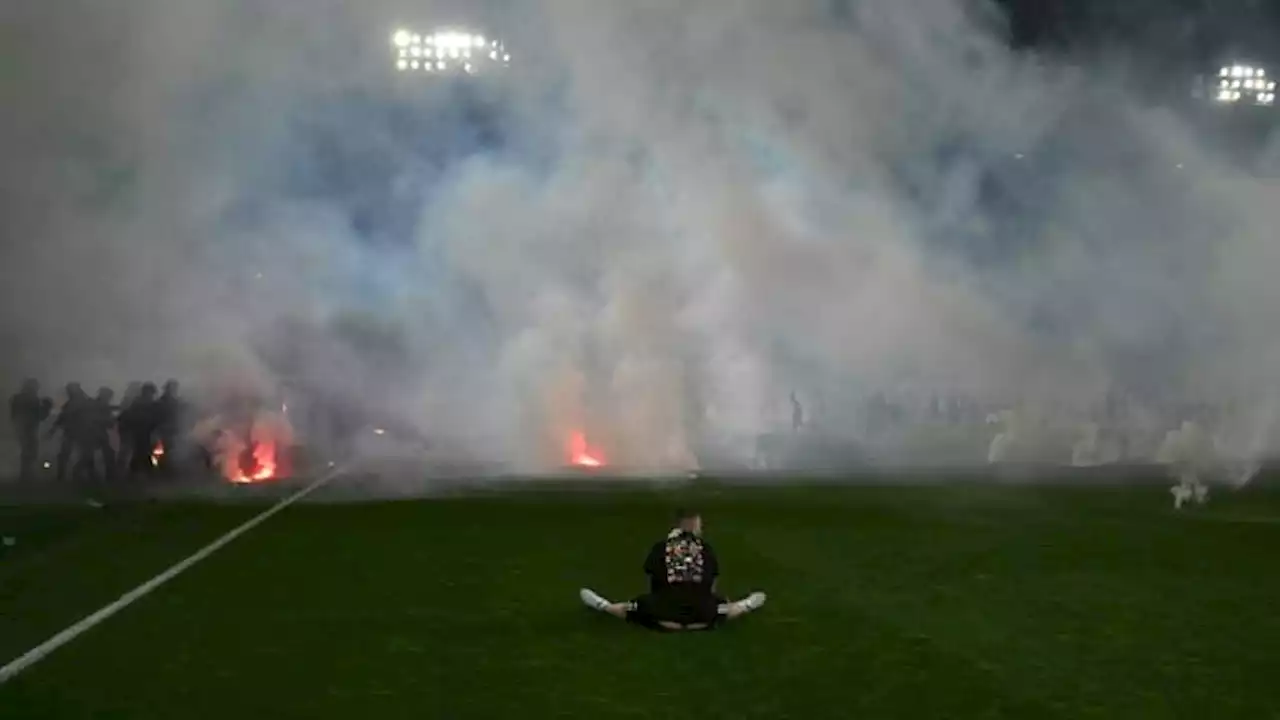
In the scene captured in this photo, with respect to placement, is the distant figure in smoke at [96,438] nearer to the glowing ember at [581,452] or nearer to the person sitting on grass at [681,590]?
the glowing ember at [581,452]

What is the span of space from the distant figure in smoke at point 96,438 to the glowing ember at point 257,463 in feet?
5.93

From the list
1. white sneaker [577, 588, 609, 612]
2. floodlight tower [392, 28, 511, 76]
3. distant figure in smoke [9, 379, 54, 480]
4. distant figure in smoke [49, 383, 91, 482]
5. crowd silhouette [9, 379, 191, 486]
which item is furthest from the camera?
floodlight tower [392, 28, 511, 76]

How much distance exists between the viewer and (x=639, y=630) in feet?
27.6

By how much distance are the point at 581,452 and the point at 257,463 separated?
517 cm

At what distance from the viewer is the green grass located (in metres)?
6.73

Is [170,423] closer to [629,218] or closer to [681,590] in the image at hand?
[629,218]

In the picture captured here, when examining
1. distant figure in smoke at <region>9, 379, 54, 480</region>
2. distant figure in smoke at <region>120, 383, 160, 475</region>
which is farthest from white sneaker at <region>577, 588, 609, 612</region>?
distant figure in smoke at <region>9, 379, 54, 480</region>

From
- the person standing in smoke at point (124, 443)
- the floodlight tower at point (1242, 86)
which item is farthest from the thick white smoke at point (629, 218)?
the person standing in smoke at point (124, 443)

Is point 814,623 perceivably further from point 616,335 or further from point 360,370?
point 360,370

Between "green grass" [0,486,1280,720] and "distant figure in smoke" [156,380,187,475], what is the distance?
281 inches

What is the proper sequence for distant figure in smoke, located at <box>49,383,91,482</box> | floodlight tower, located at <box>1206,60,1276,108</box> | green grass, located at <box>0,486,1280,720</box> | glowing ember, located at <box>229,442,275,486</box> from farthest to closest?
floodlight tower, located at <box>1206,60,1276,108</box> → glowing ember, located at <box>229,442,275,486</box> → distant figure in smoke, located at <box>49,383,91,482</box> → green grass, located at <box>0,486,1280,720</box>

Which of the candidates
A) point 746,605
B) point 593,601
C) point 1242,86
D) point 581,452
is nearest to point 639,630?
point 593,601

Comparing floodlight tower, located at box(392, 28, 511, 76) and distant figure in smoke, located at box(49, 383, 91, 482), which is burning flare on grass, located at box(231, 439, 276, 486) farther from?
floodlight tower, located at box(392, 28, 511, 76)

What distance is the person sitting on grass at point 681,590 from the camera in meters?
8.42
